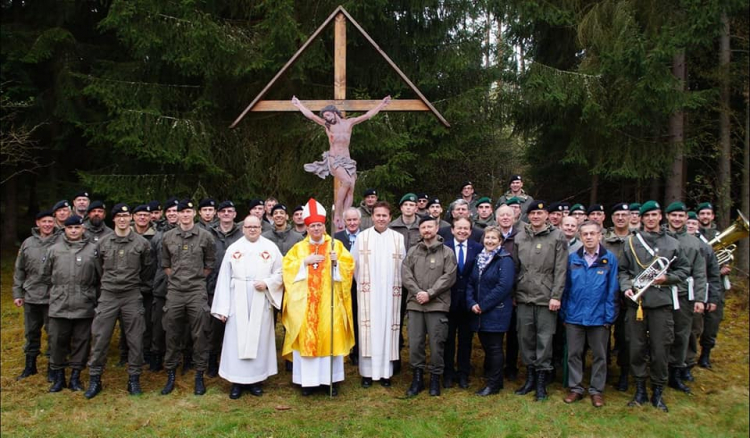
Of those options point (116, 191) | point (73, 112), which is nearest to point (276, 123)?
point (116, 191)

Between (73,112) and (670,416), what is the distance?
42.5 feet

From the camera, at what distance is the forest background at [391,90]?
11.0 metres

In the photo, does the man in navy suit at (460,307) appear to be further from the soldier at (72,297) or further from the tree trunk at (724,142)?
the tree trunk at (724,142)

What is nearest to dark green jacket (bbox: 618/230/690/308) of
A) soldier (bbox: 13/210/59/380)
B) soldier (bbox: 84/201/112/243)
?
soldier (bbox: 84/201/112/243)

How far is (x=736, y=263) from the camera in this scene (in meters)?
11.8

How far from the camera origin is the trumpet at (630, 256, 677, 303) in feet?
18.6

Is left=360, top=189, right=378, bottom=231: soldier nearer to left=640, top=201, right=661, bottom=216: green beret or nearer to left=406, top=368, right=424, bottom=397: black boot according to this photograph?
left=406, top=368, right=424, bottom=397: black boot

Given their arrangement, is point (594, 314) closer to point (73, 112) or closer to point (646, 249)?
point (646, 249)

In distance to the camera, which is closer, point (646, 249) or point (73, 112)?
point (646, 249)

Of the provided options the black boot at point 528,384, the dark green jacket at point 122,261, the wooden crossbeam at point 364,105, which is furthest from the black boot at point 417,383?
the wooden crossbeam at point 364,105

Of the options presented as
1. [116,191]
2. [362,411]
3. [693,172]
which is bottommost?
[362,411]

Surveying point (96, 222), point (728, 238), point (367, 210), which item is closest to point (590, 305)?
point (728, 238)

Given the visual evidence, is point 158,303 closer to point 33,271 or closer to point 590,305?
point 33,271

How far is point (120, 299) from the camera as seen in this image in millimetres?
6250
